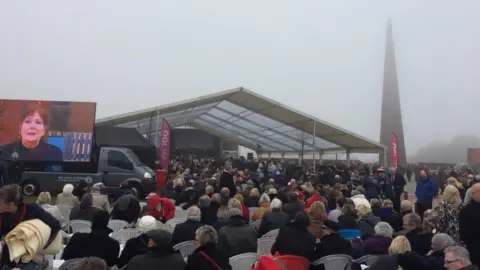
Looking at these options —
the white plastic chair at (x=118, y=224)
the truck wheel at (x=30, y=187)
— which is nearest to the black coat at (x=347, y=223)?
the white plastic chair at (x=118, y=224)

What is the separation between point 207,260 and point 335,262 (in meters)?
1.51

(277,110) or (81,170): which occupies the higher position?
(277,110)

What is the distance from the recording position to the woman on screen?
16.0 m

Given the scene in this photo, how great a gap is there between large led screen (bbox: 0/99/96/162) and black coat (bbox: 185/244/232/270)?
13.5 m

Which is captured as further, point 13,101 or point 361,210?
point 13,101

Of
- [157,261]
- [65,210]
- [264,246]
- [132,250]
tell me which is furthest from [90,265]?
[65,210]

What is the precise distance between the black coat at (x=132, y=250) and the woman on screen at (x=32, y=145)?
13.0 m

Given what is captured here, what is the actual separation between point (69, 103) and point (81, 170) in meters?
2.55

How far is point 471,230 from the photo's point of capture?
430 cm

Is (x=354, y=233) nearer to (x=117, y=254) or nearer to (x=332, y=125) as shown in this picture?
(x=117, y=254)

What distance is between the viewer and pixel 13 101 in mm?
15805

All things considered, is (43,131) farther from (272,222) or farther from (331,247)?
(331,247)

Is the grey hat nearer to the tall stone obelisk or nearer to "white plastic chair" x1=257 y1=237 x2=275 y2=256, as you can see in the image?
"white plastic chair" x1=257 y1=237 x2=275 y2=256

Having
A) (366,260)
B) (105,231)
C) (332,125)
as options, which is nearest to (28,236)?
(105,231)
